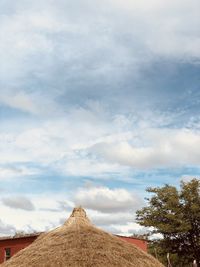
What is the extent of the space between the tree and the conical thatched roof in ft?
78.1

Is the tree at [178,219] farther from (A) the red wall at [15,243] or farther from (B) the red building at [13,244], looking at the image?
(A) the red wall at [15,243]

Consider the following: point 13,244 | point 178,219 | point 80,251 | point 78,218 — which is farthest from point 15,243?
point 80,251

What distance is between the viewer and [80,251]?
1870 cm

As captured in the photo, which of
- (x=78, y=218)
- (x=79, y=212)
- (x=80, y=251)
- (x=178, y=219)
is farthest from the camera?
(x=178, y=219)

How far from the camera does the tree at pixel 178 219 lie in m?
43.7

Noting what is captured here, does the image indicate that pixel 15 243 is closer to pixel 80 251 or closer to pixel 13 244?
pixel 13 244

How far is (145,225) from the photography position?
45.6 meters

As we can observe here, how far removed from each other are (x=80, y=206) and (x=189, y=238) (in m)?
24.7

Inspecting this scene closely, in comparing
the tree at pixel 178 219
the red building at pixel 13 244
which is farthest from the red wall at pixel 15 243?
the tree at pixel 178 219

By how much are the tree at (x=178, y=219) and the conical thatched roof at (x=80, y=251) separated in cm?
2381

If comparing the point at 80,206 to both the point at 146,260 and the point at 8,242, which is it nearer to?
the point at 146,260

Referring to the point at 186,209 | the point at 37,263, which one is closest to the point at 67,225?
the point at 37,263

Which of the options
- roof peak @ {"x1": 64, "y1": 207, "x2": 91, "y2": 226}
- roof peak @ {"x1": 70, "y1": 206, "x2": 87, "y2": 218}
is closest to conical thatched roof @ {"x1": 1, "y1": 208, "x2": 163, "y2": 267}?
roof peak @ {"x1": 64, "y1": 207, "x2": 91, "y2": 226}

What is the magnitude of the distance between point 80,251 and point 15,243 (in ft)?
95.7
